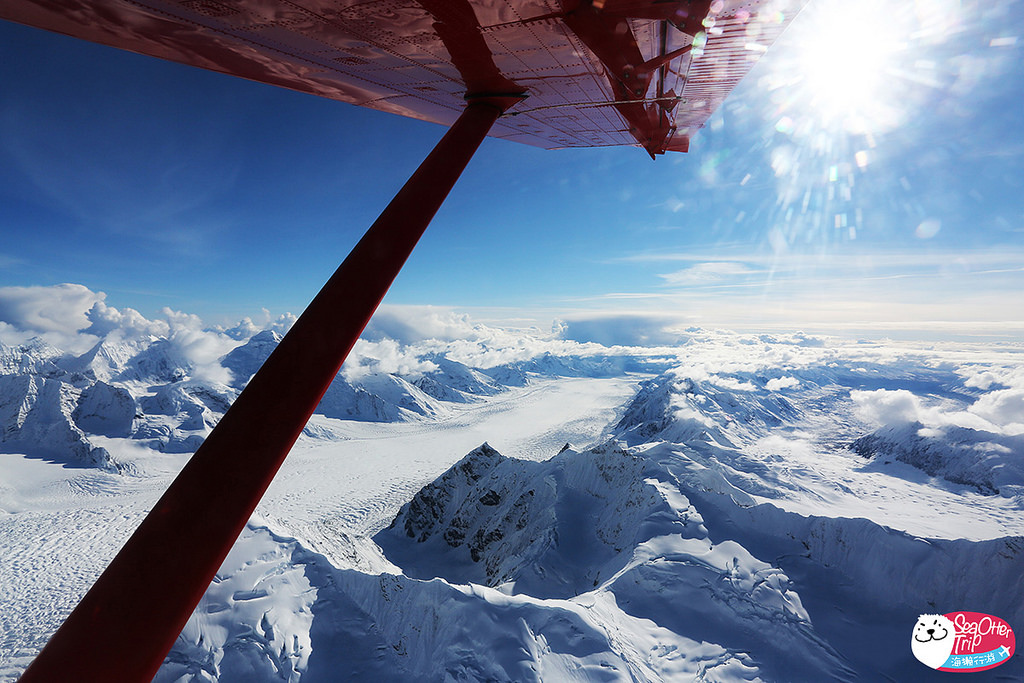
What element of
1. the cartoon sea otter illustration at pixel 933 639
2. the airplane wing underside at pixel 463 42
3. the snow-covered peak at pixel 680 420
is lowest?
the snow-covered peak at pixel 680 420

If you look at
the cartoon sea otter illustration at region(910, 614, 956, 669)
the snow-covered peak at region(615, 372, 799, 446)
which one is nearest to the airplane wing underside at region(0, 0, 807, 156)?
the cartoon sea otter illustration at region(910, 614, 956, 669)

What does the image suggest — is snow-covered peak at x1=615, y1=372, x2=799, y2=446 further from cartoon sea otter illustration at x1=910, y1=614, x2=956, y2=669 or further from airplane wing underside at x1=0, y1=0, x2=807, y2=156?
airplane wing underside at x1=0, y1=0, x2=807, y2=156

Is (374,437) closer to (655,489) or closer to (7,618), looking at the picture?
(7,618)

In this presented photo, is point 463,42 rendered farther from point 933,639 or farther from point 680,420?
point 680,420

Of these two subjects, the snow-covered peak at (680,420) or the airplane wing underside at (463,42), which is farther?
the snow-covered peak at (680,420)

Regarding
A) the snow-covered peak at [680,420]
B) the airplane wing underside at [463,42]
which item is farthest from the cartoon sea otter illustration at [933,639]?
the snow-covered peak at [680,420]

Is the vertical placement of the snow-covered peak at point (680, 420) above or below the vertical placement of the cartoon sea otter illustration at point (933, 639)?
below

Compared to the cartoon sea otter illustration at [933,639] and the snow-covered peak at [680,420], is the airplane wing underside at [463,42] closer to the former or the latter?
the cartoon sea otter illustration at [933,639]

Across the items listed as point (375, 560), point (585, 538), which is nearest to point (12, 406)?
point (375, 560)
